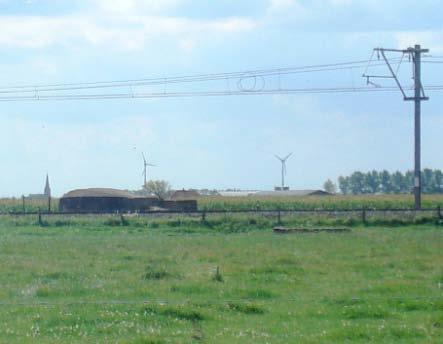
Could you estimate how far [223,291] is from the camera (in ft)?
59.5

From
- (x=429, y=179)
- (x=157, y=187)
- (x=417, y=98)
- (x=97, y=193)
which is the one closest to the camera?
(x=417, y=98)

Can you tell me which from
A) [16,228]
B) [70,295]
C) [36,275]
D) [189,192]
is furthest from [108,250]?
[189,192]

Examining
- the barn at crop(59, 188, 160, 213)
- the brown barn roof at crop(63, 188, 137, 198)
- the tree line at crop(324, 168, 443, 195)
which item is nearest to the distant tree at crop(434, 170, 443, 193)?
the tree line at crop(324, 168, 443, 195)

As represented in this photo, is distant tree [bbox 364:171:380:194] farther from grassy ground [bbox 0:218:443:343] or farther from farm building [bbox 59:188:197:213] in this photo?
grassy ground [bbox 0:218:443:343]

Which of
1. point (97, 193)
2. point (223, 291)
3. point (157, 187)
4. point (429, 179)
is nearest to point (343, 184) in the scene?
point (429, 179)

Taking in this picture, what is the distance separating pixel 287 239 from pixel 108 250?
8.12 m

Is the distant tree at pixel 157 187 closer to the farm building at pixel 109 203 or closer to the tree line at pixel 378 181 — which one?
the farm building at pixel 109 203

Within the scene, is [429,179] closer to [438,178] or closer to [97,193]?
[438,178]

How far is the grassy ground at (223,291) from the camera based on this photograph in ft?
44.2

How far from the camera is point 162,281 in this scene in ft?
65.7

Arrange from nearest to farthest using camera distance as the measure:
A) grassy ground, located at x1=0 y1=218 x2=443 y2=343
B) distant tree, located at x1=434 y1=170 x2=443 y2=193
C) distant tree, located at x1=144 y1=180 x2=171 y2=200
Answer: grassy ground, located at x1=0 y1=218 x2=443 y2=343 < distant tree, located at x1=144 y1=180 x2=171 y2=200 < distant tree, located at x1=434 y1=170 x2=443 y2=193

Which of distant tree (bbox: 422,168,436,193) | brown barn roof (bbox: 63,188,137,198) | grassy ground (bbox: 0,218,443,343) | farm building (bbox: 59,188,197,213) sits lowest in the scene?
Answer: grassy ground (bbox: 0,218,443,343)

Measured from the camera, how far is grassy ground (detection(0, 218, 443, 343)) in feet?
44.2

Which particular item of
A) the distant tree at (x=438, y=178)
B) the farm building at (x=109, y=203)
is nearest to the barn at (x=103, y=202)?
the farm building at (x=109, y=203)
